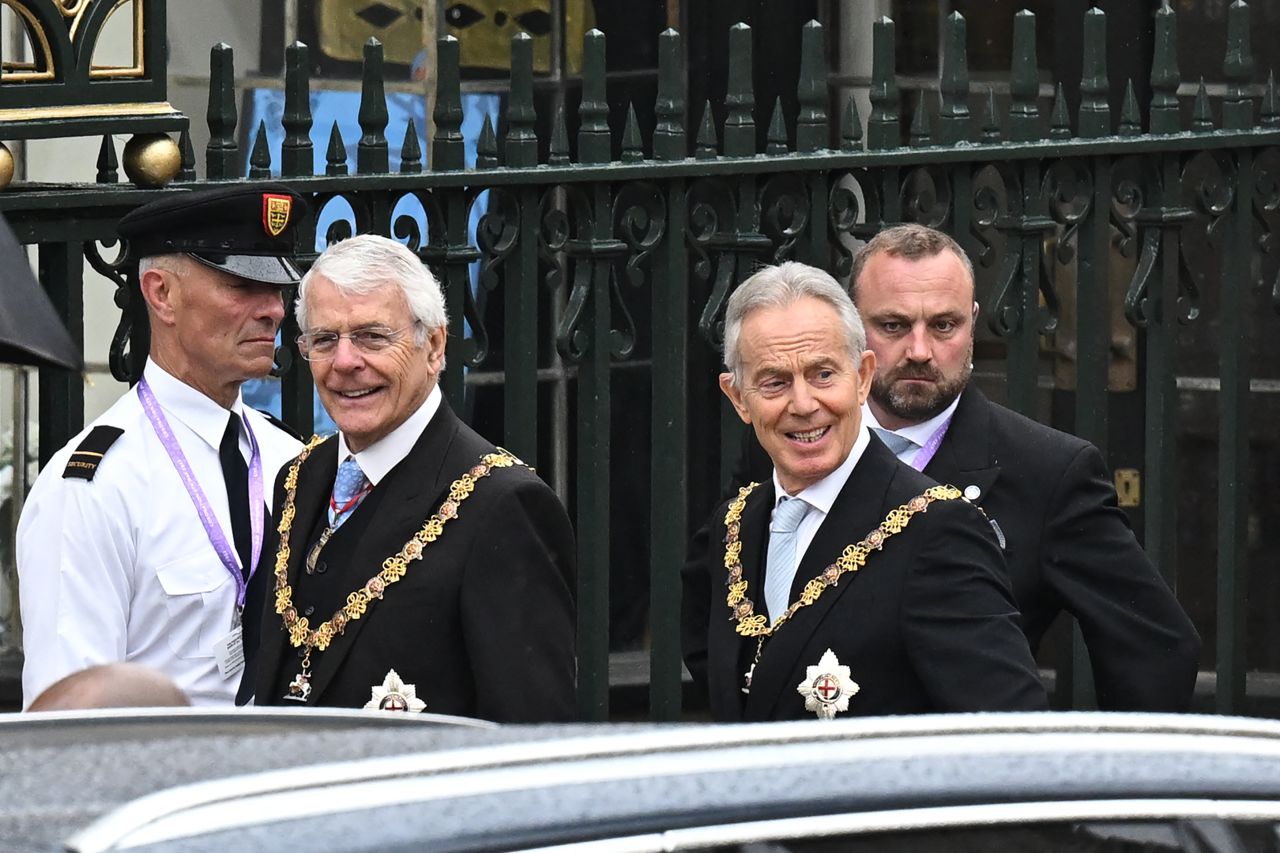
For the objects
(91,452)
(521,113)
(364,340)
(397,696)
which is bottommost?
(397,696)

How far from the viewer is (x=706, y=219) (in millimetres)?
5074

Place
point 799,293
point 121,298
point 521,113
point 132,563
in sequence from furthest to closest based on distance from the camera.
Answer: point 521,113 → point 121,298 → point 132,563 → point 799,293

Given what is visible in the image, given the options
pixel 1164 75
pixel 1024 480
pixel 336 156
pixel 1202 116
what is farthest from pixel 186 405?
pixel 1202 116

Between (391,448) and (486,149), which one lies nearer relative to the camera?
(391,448)

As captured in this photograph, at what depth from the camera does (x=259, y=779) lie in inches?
73.9

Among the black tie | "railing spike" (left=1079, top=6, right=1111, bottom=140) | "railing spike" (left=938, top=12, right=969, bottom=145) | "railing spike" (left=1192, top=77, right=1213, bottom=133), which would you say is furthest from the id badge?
"railing spike" (left=1192, top=77, right=1213, bottom=133)

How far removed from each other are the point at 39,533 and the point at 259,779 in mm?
2405

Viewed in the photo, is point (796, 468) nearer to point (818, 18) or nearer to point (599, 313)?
point (599, 313)

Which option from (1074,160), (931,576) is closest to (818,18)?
(1074,160)

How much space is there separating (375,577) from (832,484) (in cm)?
77

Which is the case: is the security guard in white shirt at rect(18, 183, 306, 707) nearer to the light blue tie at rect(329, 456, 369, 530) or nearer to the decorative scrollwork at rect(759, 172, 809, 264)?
the light blue tie at rect(329, 456, 369, 530)

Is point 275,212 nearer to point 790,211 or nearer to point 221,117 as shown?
point 221,117

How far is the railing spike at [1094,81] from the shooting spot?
17.3ft

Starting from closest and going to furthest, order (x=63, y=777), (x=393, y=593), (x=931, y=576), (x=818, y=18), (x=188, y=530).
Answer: (x=63, y=777) < (x=931, y=576) < (x=393, y=593) < (x=188, y=530) < (x=818, y=18)
